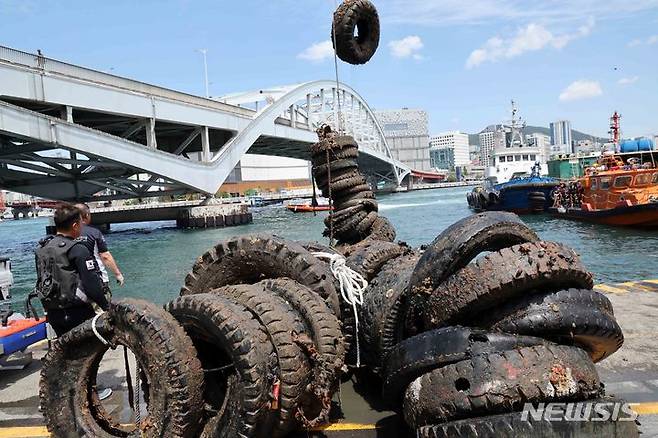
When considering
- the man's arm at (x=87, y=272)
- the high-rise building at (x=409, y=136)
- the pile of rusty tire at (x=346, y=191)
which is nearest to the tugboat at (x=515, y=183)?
the pile of rusty tire at (x=346, y=191)

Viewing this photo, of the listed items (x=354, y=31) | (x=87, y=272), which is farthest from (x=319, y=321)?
(x=354, y=31)

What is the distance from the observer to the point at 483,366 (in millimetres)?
2982

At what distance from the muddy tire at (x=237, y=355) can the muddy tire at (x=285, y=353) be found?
0.20 ft

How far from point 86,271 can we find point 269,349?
180 centimetres

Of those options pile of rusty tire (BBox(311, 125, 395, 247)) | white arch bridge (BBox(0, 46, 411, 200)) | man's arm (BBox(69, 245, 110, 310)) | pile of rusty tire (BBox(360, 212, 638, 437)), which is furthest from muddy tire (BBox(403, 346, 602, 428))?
white arch bridge (BBox(0, 46, 411, 200))

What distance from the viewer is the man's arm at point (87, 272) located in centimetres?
404

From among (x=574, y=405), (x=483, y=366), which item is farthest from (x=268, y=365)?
(x=574, y=405)

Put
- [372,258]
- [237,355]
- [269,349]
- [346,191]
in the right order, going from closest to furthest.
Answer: [237,355]
[269,349]
[372,258]
[346,191]

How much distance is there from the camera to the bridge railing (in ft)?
91.9

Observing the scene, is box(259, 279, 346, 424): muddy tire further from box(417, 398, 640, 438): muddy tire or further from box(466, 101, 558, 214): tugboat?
box(466, 101, 558, 214): tugboat

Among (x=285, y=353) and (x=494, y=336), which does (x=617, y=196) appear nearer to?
(x=494, y=336)

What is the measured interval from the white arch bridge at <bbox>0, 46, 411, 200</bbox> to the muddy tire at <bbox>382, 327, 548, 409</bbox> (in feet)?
54.1

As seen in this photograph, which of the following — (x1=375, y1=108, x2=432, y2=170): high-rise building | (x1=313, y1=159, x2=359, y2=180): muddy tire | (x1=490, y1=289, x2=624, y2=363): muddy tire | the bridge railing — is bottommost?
(x1=490, y1=289, x2=624, y2=363): muddy tire

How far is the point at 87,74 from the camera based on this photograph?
107 feet
